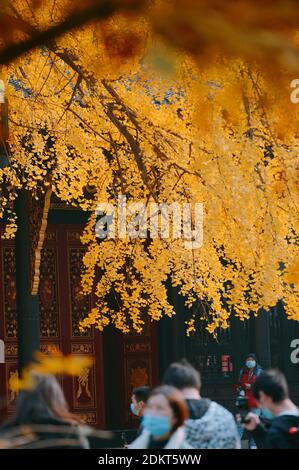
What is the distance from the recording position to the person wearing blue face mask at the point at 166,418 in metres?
5.55

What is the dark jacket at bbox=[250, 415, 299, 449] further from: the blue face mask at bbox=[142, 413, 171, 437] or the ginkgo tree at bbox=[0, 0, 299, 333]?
the ginkgo tree at bbox=[0, 0, 299, 333]

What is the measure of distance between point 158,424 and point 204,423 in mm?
508

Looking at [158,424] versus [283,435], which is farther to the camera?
[283,435]

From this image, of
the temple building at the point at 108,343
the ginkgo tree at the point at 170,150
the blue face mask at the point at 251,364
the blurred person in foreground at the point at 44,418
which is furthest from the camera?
the temple building at the point at 108,343

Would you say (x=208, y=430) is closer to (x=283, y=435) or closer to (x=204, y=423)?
(x=204, y=423)

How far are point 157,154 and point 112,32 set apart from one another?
16.8ft

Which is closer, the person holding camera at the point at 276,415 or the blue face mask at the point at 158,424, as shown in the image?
the blue face mask at the point at 158,424

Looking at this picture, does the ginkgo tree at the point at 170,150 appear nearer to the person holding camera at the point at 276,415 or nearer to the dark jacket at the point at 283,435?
the person holding camera at the point at 276,415

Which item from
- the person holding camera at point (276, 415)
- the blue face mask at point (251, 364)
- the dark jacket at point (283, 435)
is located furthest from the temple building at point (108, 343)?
the dark jacket at point (283, 435)

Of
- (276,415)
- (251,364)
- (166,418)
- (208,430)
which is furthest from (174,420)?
(251,364)

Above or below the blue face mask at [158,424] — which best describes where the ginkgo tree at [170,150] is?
above

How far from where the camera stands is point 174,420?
18.3 feet

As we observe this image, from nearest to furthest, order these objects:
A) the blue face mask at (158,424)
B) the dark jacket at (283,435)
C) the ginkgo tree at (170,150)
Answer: the blue face mask at (158,424) < the dark jacket at (283,435) < the ginkgo tree at (170,150)

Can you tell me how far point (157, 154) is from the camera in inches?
465
